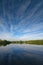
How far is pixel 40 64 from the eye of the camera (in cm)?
1650

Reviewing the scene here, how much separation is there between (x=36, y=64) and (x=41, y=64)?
0.99 m

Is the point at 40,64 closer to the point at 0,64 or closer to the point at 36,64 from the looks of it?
the point at 36,64

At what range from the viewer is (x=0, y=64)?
1670 cm

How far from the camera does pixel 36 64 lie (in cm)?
1653

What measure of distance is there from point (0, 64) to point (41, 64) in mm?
8223

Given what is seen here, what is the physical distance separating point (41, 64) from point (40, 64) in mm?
199

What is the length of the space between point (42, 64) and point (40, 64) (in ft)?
1.30

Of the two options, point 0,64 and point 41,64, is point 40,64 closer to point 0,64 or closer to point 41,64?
point 41,64

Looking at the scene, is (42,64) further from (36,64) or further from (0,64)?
(0,64)

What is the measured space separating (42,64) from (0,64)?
842 centimetres

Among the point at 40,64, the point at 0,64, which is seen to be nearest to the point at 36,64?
the point at 40,64

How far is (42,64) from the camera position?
16484mm

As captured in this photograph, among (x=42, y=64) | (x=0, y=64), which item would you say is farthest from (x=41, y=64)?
(x=0, y=64)

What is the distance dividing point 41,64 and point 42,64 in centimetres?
20
